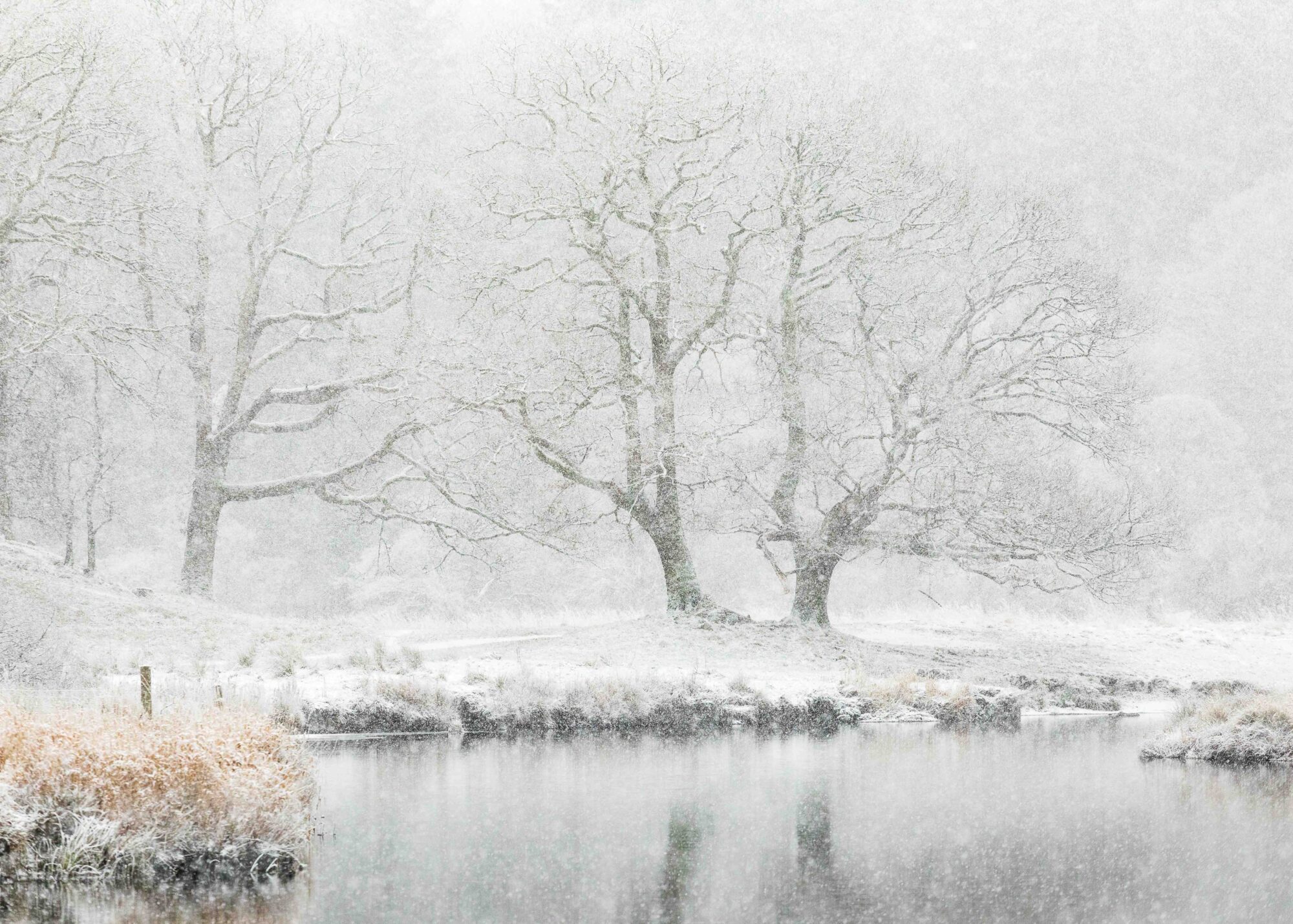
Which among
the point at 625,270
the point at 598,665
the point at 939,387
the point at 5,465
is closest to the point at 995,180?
the point at 625,270

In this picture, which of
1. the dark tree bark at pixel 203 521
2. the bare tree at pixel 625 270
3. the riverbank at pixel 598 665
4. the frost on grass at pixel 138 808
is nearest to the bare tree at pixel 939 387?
the bare tree at pixel 625 270

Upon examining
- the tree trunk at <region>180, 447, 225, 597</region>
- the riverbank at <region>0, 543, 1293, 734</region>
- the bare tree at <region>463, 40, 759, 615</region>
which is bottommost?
the riverbank at <region>0, 543, 1293, 734</region>

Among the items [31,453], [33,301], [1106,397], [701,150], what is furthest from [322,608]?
[1106,397]

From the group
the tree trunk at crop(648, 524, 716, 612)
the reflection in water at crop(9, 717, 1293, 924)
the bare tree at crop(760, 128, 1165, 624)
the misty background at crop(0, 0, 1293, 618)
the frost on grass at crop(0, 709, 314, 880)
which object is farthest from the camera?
the misty background at crop(0, 0, 1293, 618)

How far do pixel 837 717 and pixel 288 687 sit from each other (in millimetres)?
6564

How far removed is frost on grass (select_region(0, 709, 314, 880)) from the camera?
8.37m

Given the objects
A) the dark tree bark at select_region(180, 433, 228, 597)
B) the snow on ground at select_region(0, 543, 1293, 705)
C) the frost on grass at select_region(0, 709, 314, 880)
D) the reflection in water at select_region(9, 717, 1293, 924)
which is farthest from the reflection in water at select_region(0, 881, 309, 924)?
the dark tree bark at select_region(180, 433, 228, 597)

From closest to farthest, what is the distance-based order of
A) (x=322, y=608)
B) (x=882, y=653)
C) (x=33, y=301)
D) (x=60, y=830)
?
1. (x=60, y=830)
2. (x=882, y=653)
3. (x=33, y=301)
4. (x=322, y=608)

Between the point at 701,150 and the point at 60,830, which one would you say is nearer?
the point at 60,830

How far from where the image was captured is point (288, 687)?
15.0 meters

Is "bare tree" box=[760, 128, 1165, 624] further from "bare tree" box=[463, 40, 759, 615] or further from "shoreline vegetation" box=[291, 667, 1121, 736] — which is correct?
"shoreline vegetation" box=[291, 667, 1121, 736]

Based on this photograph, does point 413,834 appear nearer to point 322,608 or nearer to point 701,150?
point 701,150

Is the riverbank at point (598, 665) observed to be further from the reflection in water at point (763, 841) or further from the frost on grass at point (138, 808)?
the frost on grass at point (138, 808)

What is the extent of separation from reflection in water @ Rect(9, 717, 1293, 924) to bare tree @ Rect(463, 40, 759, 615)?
9161mm
